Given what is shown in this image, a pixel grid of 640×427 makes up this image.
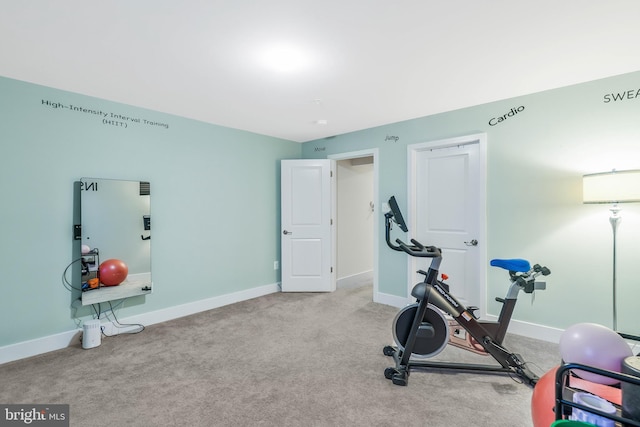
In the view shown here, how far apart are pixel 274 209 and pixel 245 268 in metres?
1.02

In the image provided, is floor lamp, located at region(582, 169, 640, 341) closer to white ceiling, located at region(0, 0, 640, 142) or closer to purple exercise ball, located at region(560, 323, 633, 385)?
white ceiling, located at region(0, 0, 640, 142)

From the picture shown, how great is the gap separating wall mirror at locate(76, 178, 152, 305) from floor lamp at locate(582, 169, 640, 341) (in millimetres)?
4234

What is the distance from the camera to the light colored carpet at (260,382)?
1.85 m

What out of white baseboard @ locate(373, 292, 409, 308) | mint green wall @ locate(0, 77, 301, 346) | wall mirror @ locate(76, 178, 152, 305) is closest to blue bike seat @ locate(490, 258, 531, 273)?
white baseboard @ locate(373, 292, 409, 308)

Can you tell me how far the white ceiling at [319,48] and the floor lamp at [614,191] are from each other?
90cm

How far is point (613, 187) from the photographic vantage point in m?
2.25

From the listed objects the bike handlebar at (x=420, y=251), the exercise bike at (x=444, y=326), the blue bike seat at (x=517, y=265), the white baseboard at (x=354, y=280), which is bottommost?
the white baseboard at (x=354, y=280)

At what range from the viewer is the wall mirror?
2.92m

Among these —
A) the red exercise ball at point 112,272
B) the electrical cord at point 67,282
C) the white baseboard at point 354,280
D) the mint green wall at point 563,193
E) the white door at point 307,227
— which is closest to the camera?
the mint green wall at point 563,193

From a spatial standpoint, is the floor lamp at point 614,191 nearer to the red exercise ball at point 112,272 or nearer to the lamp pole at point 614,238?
the lamp pole at point 614,238

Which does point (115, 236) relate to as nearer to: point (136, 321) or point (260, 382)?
point (136, 321)

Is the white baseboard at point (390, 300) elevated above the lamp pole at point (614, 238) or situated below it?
below

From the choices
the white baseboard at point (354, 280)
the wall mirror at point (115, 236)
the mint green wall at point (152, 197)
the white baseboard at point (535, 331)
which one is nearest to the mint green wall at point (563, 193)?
the white baseboard at point (535, 331)

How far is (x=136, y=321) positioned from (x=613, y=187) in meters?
4.59
